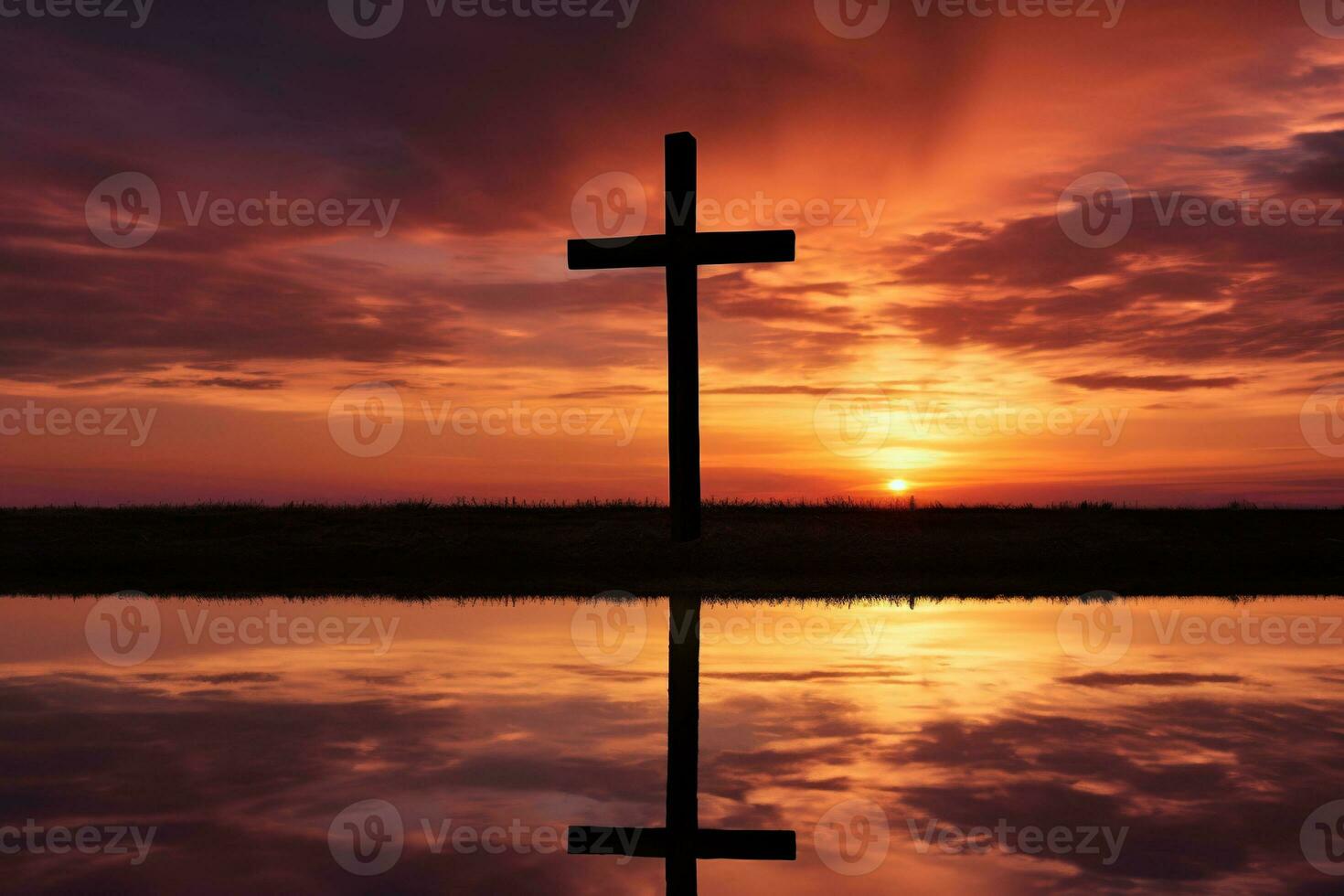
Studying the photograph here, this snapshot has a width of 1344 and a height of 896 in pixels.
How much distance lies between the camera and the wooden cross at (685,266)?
16.4 meters

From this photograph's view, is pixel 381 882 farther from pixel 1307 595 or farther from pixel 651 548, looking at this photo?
pixel 1307 595

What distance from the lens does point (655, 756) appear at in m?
9.00

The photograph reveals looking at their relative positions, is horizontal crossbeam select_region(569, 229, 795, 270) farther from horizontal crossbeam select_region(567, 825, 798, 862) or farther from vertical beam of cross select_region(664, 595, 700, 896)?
horizontal crossbeam select_region(567, 825, 798, 862)

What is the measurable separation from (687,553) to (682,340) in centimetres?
707

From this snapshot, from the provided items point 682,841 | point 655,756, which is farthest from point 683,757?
point 682,841

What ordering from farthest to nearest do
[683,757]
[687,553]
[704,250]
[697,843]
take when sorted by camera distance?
[687,553]
[704,250]
[683,757]
[697,843]

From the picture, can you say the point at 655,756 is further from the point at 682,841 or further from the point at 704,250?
the point at 704,250

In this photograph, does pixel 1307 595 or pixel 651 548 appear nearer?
pixel 1307 595

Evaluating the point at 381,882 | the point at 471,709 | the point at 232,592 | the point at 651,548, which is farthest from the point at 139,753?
the point at 651,548

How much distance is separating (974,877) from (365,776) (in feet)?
14.5

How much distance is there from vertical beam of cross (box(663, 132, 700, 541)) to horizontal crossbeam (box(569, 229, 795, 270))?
0.45ft

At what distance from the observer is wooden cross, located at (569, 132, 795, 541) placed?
1639cm

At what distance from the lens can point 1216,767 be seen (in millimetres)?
8789

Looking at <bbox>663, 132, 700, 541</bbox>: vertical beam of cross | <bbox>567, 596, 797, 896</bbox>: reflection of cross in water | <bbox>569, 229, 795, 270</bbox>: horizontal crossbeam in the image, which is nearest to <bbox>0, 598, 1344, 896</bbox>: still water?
<bbox>567, 596, 797, 896</bbox>: reflection of cross in water
